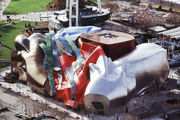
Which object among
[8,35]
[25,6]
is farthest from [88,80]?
[25,6]

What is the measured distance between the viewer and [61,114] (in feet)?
189

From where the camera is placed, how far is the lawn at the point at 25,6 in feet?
454

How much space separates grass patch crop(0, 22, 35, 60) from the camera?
3437 inches

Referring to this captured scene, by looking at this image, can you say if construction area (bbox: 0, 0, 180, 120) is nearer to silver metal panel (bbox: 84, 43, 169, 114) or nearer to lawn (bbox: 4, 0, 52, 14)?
silver metal panel (bbox: 84, 43, 169, 114)

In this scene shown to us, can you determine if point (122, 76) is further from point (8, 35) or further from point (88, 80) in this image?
point (8, 35)

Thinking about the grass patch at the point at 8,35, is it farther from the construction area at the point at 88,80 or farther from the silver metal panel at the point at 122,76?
the silver metal panel at the point at 122,76

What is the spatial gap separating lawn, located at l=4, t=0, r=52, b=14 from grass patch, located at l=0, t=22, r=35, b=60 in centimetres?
2089

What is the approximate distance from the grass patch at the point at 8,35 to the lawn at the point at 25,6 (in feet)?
68.5

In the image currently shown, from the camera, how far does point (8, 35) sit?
10412 centimetres

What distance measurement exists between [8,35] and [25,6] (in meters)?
44.4

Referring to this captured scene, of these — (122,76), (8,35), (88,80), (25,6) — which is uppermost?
(25,6)

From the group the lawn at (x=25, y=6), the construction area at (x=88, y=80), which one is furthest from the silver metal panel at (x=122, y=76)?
the lawn at (x=25, y=6)

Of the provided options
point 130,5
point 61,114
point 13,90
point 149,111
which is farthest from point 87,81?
point 130,5

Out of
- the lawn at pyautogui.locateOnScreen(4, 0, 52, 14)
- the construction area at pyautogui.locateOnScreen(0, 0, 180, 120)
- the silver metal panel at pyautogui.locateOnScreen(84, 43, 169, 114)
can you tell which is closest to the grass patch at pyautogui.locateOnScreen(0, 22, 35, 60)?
the construction area at pyautogui.locateOnScreen(0, 0, 180, 120)
